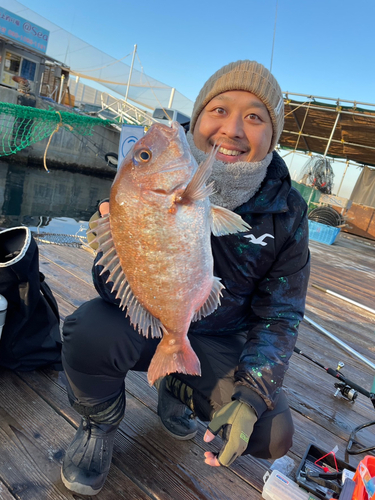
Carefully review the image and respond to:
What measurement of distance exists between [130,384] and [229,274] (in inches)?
40.2

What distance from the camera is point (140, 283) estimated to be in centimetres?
131

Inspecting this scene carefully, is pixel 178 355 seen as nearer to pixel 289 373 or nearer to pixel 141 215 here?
pixel 141 215

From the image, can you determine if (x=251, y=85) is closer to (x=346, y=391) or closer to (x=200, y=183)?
(x=200, y=183)

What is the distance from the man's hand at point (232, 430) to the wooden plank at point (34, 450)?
1.32 feet

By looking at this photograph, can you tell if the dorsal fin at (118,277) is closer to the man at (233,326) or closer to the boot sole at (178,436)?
the man at (233,326)

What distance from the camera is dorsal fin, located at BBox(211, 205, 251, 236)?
1.27 metres

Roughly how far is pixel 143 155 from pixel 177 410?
140 centimetres

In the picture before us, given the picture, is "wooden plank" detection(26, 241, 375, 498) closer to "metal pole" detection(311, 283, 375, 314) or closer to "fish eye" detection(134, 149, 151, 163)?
"metal pole" detection(311, 283, 375, 314)

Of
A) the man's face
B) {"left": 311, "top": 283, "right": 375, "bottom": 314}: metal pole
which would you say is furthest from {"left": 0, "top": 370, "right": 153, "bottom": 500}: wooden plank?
{"left": 311, "top": 283, "right": 375, "bottom": 314}: metal pole

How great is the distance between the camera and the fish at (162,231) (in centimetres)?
125

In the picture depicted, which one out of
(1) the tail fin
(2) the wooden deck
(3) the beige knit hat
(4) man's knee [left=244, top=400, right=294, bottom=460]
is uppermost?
(3) the beige knit hat

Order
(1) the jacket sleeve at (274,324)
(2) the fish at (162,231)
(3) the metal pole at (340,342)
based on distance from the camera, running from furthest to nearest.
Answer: (3) the metal pole at (340,342) → (1) the jacket sleeve at (274,324) → (2) the fish at (162,231)

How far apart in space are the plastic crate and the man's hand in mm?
10529

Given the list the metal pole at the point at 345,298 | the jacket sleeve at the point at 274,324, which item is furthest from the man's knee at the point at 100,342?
the metal pole at the point at 345,298
